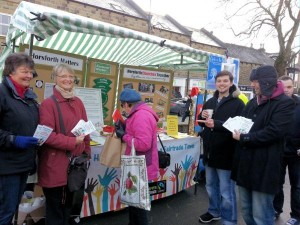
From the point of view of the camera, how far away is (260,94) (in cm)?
272

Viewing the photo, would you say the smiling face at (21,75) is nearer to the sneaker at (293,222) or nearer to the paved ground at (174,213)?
the paved ground at (174,213)

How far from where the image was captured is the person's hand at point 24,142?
228 centimetres

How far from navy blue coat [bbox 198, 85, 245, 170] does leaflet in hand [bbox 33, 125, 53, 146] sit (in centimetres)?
193

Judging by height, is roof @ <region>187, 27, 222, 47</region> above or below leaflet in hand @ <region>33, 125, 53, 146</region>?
above

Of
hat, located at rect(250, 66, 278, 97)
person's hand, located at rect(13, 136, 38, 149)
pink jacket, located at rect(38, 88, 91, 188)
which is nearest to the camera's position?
person's hand, located at rect(13, 136, 38, 149)

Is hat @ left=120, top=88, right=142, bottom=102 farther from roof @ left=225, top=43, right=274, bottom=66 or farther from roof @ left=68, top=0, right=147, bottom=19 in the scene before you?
roof @ left=225, top=43, right=274, bottom=66

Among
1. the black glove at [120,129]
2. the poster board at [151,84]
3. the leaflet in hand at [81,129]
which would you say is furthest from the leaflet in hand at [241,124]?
the poster board at [151,84]

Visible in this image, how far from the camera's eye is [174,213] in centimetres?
419

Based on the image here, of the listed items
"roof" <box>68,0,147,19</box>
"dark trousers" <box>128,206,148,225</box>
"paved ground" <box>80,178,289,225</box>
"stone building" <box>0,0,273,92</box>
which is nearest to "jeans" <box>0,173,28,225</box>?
"dark trousers" <box>128,206,148,225</box>

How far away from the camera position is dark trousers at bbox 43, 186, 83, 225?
8.67 feet

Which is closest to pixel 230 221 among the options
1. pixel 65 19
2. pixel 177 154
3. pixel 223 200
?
pixel 223 200

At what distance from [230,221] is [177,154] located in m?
1.43

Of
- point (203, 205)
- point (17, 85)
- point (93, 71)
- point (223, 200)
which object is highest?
point (93, 71)

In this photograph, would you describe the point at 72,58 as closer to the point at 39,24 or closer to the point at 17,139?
the point at 39,24
